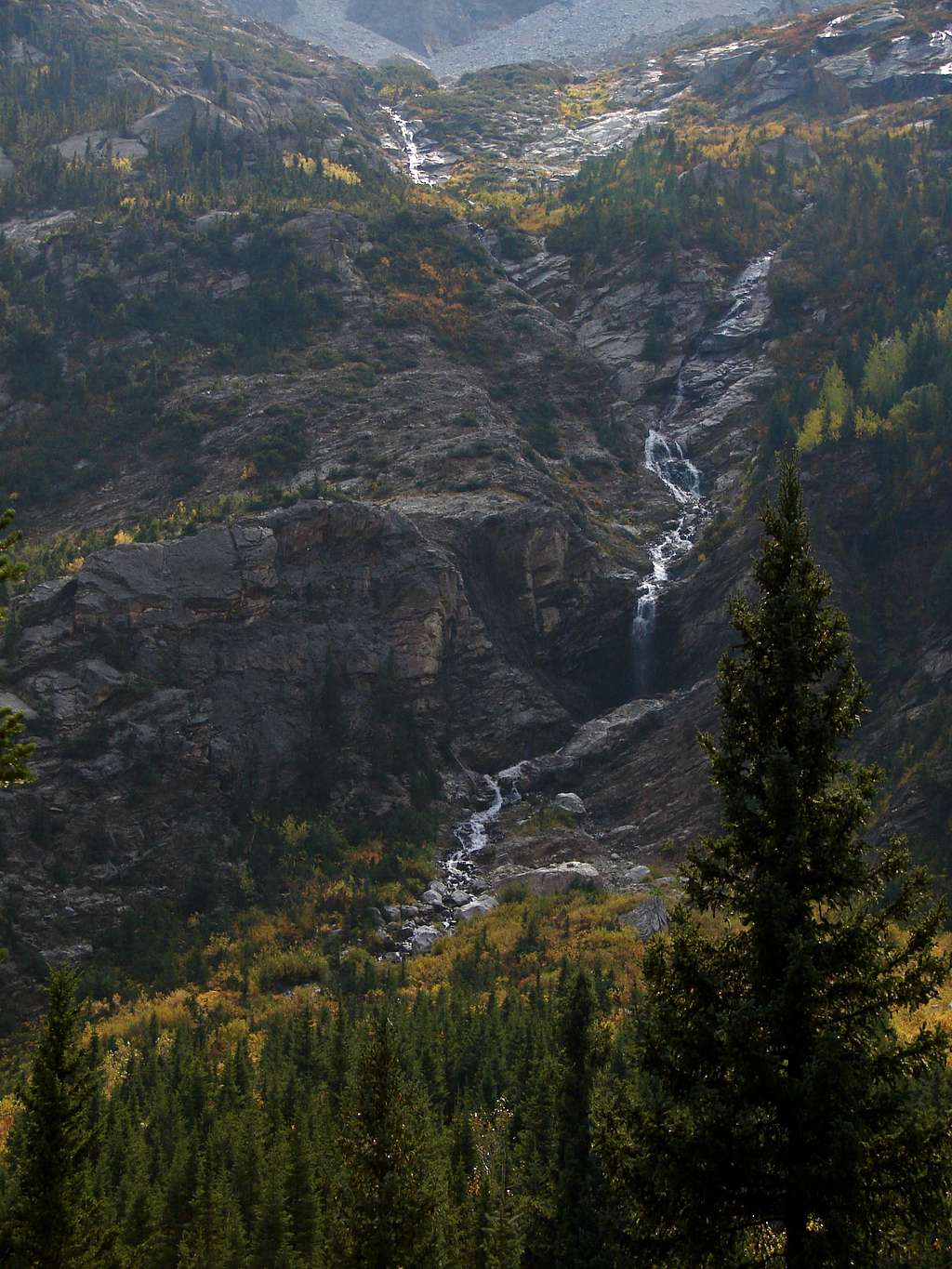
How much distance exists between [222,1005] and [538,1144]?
23.4 meters

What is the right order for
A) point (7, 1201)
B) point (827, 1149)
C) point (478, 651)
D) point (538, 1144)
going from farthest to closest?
point (478, 651) < point (538, 1144) < point (7, 1201) < point (827, 1149)

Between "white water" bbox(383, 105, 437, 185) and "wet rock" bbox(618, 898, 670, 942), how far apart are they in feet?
345

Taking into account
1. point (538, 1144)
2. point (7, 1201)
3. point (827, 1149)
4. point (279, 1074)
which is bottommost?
point (279, 1074)

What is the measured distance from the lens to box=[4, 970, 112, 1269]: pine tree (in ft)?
62.7

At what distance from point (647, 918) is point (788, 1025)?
1559 inches

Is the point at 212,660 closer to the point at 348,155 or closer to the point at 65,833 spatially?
the point at 65,833

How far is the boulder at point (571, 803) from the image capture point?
65.2 meters

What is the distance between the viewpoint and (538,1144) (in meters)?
29.5

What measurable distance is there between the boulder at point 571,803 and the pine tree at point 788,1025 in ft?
165

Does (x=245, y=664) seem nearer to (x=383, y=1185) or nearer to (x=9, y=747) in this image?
(x=383, y=1185)

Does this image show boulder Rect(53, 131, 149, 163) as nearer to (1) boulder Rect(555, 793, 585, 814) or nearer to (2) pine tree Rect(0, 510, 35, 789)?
(1) boulder Rect(555, 793, 585, 814)

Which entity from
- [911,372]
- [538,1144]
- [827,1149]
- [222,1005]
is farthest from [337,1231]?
[911,372]

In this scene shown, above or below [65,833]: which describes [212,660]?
above

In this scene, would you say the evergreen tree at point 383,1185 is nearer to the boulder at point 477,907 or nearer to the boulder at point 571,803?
the boulder at point 477,907
